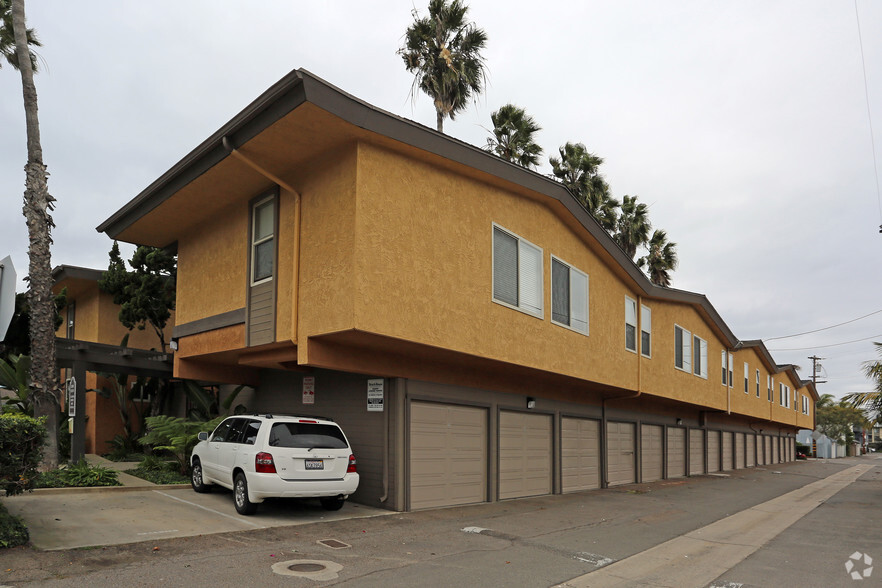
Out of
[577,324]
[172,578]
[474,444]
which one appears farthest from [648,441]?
[172,578]

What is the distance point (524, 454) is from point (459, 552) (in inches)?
283

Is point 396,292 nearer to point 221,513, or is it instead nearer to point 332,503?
point 332,503

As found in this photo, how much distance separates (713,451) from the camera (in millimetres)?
31500

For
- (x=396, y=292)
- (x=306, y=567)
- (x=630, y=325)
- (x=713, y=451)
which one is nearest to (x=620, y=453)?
(x=630, y=325)

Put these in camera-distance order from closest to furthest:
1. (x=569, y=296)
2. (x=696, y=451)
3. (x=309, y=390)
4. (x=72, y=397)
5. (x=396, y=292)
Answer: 1. (x=396, y=292)
2. (x=309, y=390)
3. (x=72, y=397)
4. (x=569, y=296)
5. (x=696, y=451)

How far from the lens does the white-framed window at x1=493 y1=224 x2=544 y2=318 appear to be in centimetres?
1382

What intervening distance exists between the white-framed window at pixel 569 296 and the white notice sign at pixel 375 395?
482 centimetres

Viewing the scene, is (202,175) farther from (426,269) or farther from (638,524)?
Answer: (638,524)

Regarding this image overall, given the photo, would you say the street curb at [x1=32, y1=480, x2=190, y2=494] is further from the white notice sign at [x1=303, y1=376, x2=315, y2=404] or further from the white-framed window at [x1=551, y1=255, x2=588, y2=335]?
the white-framed window at [x1=551, y1=255, x2=588, y2=335]

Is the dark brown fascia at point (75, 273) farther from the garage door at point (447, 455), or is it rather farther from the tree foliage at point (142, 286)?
the garage door at point (447, 455)

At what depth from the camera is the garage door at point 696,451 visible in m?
28.1

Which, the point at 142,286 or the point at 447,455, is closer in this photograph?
the point at 447,455

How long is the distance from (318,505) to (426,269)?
463cm

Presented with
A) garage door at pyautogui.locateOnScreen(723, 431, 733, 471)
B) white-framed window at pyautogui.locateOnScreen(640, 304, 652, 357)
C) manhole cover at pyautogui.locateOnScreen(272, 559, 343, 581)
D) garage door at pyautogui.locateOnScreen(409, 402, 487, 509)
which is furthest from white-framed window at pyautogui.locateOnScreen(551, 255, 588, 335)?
garage door at pyautogui.locateOnScreen(723, 431, 733, 471)
